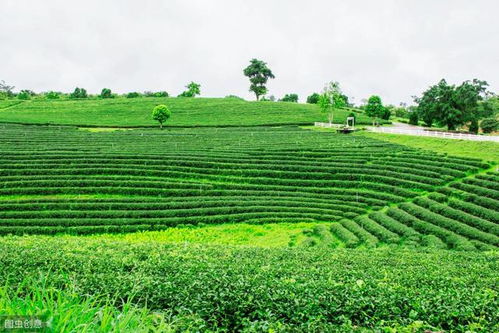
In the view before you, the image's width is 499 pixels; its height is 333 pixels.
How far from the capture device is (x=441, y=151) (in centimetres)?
4031

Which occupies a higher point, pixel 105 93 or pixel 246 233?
pixel 105 93

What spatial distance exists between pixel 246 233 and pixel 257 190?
26.5 feet

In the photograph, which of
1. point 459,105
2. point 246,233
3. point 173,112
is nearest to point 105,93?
point 173,112

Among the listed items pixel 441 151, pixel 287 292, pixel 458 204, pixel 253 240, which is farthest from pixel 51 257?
pixel 441 151

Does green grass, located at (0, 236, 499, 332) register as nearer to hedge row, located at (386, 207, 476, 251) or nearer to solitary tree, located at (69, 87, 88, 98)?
hedge row, located at (386, 207, 476, 251)

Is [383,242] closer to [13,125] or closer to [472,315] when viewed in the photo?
[472,315]

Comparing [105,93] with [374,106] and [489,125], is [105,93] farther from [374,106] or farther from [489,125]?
[489,125]

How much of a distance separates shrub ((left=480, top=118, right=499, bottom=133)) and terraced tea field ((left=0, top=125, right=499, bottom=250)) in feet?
93.6

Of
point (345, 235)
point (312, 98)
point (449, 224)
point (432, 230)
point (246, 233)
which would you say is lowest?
point (246, 233)

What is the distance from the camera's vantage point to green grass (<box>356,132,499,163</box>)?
37125 millimetres

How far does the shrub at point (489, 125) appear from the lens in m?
61.0

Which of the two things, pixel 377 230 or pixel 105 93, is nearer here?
pixel 377 230

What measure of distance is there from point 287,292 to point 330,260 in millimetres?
5798

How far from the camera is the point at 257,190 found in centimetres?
3294
